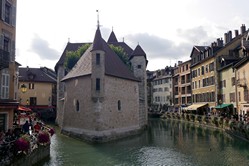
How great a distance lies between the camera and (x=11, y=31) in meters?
20.0

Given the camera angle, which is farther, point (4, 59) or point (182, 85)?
point (182, 85)

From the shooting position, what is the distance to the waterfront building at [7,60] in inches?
723

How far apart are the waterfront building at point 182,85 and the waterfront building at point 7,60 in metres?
46.4

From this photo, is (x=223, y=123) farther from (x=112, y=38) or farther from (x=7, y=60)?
(x=112, y=38)

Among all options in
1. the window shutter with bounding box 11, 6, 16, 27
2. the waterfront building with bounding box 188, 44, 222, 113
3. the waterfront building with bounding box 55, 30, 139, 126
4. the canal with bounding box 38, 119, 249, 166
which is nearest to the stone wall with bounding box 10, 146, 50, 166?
the canal with bounding box 38, 119, 249, 166

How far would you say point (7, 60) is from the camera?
719 inches

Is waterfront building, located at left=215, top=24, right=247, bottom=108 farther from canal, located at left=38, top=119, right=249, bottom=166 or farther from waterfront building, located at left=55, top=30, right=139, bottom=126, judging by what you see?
canal, located at left=38, top=119, right=249, bottom=166

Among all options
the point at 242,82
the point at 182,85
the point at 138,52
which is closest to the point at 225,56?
the point at 242,82

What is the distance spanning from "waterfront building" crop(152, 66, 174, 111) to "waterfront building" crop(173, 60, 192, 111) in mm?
4968

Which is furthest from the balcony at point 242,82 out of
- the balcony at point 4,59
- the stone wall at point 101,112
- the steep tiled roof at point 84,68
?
the balcony at point 4,59

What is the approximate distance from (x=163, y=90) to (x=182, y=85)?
15.7m

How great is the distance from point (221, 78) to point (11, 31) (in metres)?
35.2

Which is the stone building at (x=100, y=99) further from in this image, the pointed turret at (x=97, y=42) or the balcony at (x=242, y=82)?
the balcony at (x=242, y=82)

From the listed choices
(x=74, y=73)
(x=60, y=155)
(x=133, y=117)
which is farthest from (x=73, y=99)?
(x=60, y=155)
